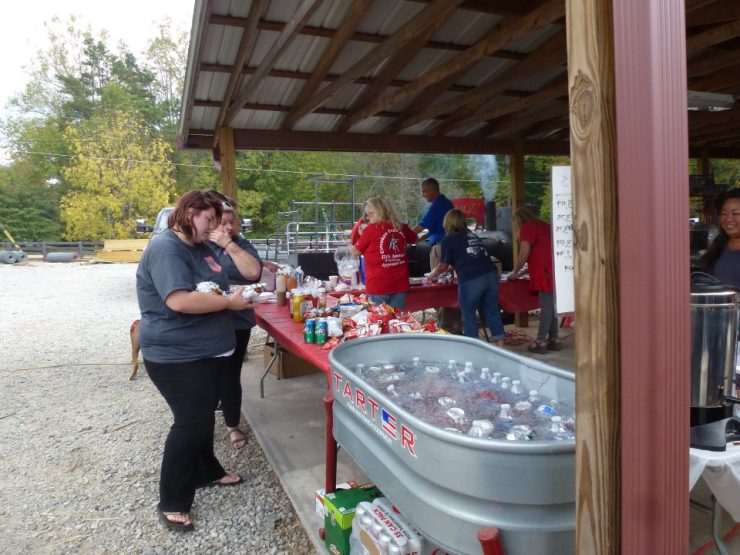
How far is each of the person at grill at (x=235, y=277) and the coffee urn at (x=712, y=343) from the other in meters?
2.45

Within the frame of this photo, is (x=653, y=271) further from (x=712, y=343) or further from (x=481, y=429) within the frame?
(x=481, y=429)

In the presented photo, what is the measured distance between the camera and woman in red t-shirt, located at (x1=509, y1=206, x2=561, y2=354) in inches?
215

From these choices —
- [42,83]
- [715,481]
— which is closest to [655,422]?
[715,481]

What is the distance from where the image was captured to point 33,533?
2.79 meters

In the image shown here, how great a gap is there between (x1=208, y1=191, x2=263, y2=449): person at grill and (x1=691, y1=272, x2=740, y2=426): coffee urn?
8.02 feet

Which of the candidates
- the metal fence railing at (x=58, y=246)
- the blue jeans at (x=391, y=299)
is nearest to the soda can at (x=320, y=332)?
the blue jeans at (x=391, y=299)

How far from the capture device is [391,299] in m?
4.90

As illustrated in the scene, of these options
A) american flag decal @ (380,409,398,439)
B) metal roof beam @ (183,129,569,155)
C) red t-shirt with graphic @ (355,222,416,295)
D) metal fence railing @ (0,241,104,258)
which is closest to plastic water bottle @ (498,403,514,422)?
american flag decal @ (380,409,398,439)

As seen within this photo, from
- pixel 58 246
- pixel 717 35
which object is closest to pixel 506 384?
pixel 717 35

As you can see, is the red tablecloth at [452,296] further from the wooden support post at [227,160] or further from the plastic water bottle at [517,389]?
the plastic water bottle at [517,389]

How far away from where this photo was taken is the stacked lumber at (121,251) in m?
24.4

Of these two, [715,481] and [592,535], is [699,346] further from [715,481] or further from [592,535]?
[592,535]

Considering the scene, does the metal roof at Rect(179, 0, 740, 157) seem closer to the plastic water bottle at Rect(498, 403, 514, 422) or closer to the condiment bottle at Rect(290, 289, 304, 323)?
the condiment bottle at Rect(290, 289, 304, 323)

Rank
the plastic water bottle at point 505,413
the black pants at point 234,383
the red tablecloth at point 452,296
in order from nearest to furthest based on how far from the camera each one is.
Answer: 1. the plastic water bottle at point 505,413
2. the black pants at point 234,383
3. the red tablecloth at point 452,296
